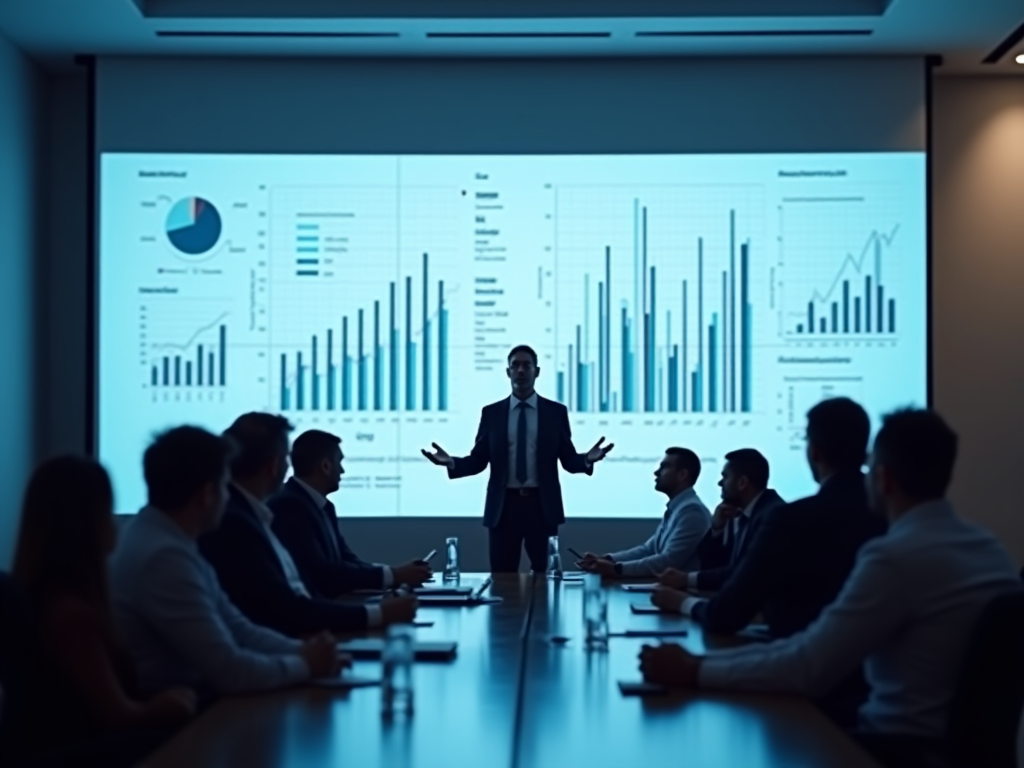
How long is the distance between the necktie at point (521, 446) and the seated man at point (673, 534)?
1.16 metres

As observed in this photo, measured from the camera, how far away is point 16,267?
8016 millimetres

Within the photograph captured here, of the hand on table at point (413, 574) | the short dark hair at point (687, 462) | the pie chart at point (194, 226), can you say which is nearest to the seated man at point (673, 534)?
the short dark hair at point (687, 462)

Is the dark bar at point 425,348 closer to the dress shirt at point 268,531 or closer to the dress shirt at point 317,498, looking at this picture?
the dress shirt at point 317,498

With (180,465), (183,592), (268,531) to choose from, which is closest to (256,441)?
(268,531)

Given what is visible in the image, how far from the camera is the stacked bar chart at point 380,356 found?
8062 millimetres

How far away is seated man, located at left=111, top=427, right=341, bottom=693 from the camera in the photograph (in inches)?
109

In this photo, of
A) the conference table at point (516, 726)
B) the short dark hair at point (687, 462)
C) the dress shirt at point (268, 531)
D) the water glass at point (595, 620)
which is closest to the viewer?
the conference table at point (516, 726)

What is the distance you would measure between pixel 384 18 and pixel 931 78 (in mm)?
3311

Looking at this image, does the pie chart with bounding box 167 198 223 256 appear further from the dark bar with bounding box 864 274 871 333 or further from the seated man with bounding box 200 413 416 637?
the seated man with bounding box 200 413 416 637

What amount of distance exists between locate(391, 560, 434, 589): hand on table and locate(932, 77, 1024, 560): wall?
4513 mm

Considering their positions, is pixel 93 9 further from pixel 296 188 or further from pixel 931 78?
pixel 931 78

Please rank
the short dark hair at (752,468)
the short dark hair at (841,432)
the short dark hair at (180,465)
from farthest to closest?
the short dark hair at (752,468), the short dark hair at (841,432), the short dark hair at (180,465)

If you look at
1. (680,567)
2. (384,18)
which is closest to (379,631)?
(680,567)

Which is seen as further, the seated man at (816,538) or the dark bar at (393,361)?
the dark bar at (393,361)
